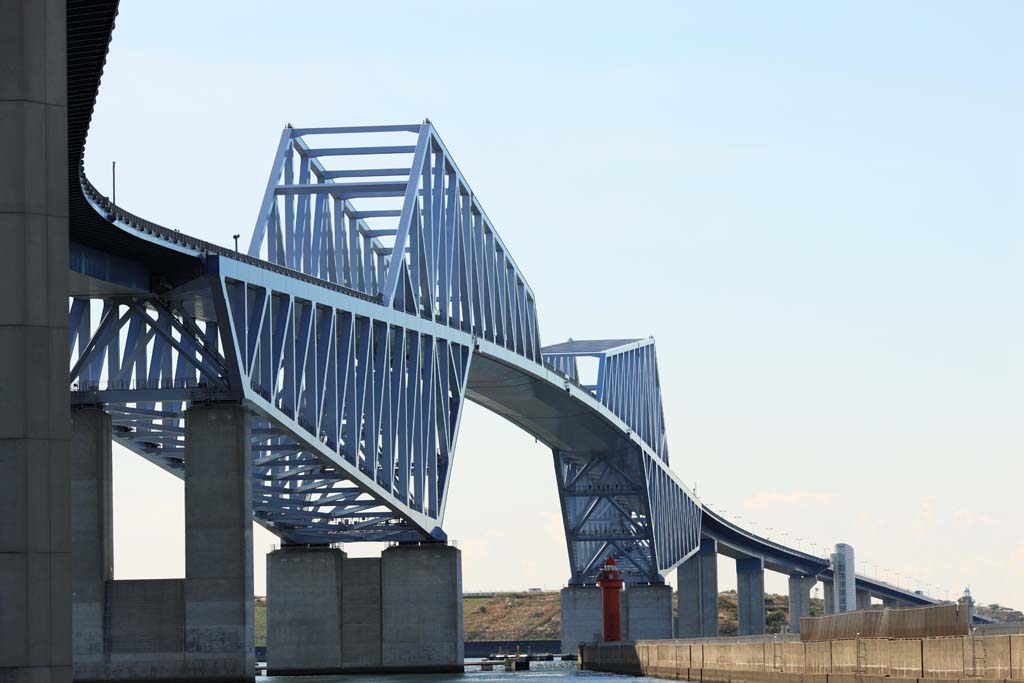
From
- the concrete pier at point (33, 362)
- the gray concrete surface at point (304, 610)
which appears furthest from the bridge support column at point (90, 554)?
the concrete pier at point (33, 362)

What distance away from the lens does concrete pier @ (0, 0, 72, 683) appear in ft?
83.8

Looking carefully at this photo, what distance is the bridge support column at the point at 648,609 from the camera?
164 m

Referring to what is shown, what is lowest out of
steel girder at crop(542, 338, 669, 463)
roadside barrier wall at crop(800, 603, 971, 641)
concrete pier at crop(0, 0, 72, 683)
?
roadside barrier wall at crop(800, 603, 971, 641)

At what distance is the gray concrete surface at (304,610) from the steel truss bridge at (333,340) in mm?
1353

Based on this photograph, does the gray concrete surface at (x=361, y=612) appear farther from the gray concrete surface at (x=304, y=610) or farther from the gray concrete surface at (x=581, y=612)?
the gray concrete surface at (x=581, y=612)

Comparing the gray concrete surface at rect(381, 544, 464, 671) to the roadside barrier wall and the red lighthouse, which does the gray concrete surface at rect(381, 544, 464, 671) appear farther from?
the roadside barrier wall

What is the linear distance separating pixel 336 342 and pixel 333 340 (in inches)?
46.9

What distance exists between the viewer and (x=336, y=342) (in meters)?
85.4

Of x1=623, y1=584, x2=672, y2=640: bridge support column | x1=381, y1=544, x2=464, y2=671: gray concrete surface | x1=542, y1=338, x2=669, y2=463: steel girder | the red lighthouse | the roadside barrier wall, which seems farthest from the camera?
x1=623, y1=584, x2=672, y2=640: bridge support column

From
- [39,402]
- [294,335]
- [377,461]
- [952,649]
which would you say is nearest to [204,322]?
[294,335]

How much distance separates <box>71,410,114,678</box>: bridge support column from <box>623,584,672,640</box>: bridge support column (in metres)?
97.7

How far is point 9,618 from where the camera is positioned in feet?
83.7

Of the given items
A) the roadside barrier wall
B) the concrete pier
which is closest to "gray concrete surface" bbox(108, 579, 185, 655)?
the roadside barrier wall

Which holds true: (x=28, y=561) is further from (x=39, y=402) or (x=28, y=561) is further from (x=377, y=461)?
(x=377, y=461)
